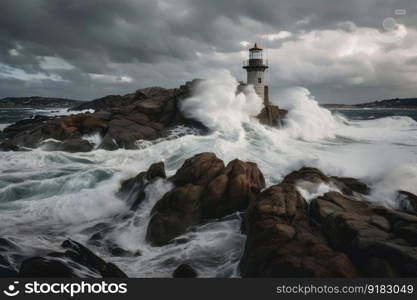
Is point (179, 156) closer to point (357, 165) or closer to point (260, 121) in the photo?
point (357, 165)

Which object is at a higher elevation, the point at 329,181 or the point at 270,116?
the point at 270,116

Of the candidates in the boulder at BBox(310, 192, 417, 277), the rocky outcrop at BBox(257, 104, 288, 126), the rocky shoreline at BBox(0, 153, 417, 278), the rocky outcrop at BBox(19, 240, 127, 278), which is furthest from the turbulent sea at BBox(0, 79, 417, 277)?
the rocky outcrop at BBox(257, 104, 288, 126)

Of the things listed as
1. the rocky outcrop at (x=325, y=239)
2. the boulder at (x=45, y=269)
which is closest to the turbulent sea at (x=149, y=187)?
the rocky outcrop at (x=325, y=239)

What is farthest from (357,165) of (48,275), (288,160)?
(48,275)

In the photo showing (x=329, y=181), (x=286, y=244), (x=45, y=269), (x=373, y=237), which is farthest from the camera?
(x=329, y=181)

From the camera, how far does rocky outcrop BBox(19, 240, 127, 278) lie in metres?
4.99

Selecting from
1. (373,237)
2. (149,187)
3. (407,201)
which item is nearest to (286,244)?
(373,237)

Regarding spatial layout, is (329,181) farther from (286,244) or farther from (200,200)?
(286,244)

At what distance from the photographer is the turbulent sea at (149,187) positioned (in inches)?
290

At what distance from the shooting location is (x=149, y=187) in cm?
1014

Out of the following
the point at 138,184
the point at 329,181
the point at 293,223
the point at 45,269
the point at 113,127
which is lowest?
the point at 45,269

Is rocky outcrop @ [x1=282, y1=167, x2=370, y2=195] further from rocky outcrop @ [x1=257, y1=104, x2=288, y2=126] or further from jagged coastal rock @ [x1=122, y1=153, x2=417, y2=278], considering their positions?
rocky outcrop @ [x1=257, y1=104, x2=288, y2=126]

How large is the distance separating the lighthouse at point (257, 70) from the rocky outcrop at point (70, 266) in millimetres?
21983

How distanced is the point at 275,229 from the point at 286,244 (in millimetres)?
466
